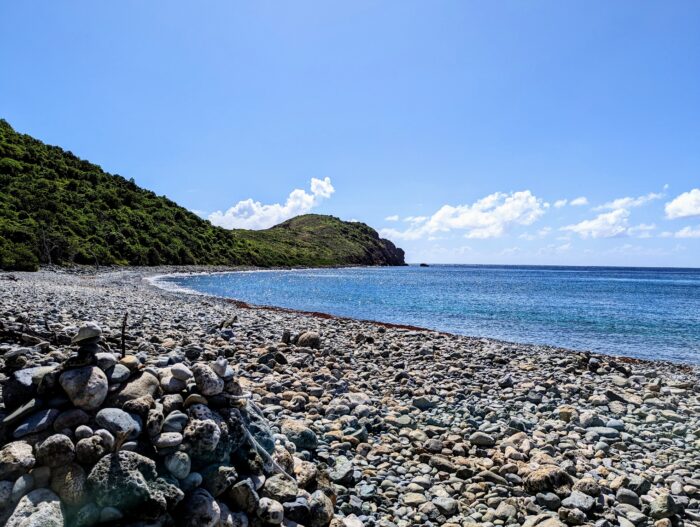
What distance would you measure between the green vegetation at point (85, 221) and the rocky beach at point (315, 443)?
157ft

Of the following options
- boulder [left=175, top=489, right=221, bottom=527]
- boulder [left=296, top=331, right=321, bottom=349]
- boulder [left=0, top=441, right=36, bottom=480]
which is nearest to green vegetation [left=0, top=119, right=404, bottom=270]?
boulder [left=296, top=331, right=321, bottom=349]

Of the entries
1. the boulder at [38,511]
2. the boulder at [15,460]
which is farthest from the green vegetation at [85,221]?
the boulder at [38,511]

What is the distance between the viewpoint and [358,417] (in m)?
8.91

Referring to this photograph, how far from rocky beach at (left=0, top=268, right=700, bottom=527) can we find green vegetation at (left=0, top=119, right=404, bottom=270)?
157 ft

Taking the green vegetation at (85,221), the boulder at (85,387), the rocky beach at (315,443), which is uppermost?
→ the green vegetation at (85,221)

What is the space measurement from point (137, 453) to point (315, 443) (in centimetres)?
352

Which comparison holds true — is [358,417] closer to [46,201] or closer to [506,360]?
[506,360]

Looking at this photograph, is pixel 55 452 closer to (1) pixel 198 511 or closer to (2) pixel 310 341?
(1) pixel 198 511

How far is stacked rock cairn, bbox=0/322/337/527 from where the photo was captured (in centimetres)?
391

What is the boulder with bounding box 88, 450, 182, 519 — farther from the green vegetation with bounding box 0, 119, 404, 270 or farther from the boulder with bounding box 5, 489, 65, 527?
the green vegetation with bounding box 0, 119, 404, 270

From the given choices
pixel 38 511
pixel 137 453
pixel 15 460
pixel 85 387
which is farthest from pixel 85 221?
pixel 38 511

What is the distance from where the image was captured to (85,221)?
77188 mm

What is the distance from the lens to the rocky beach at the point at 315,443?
4109 mm

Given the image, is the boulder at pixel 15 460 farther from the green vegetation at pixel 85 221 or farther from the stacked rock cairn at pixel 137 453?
the green vegetation at pixel 85 221
